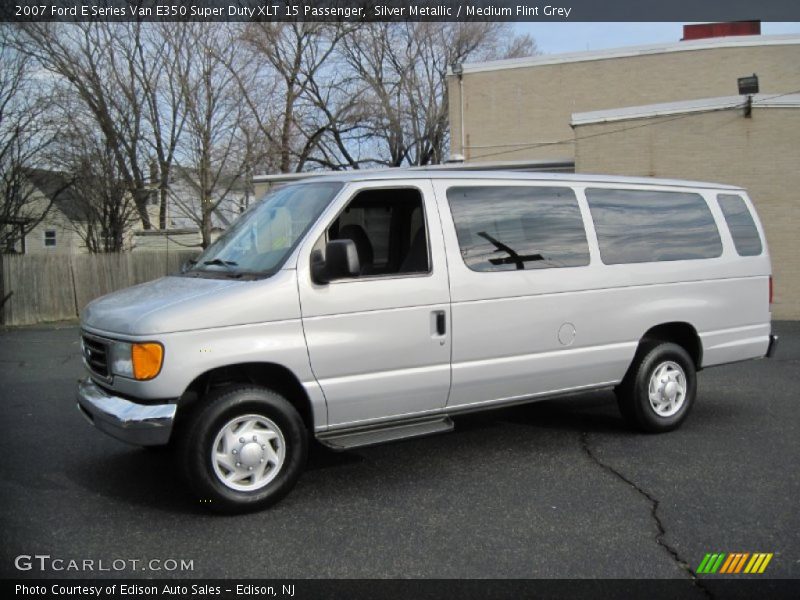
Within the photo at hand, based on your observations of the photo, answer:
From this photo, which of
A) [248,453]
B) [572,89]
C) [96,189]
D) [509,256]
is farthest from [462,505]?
[96,189]

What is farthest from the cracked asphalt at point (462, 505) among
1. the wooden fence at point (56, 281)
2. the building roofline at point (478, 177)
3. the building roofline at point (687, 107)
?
the wooden fence at point (56, 281)

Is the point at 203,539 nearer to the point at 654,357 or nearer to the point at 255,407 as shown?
the point at 255,407

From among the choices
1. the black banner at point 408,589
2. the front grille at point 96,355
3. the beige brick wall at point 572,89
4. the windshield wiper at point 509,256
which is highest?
the beige brick wall at point 572,89

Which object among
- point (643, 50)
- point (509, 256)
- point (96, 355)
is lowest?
point (96, 355)

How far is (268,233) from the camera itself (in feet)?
17.4

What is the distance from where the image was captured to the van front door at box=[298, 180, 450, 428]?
16.0ft

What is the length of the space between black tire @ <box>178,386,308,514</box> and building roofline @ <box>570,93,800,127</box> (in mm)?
13394

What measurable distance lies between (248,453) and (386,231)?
2033mm

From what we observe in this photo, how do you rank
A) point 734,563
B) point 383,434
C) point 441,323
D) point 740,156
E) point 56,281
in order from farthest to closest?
1. point 56,281
2. point 740,156
3. point 441,323
4. point 383,434
5. point 734,563

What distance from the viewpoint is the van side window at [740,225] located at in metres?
6.90

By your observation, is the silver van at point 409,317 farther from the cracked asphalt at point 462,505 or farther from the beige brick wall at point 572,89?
the beige brick wall at point 572,89

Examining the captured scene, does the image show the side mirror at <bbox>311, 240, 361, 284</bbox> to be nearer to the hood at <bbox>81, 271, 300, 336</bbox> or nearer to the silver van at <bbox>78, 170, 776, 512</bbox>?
the silver van at <bbox>78, 170, 776, 512</bbox>

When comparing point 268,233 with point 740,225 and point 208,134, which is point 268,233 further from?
point 208,134

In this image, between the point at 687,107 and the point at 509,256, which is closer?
the point at 509,256
